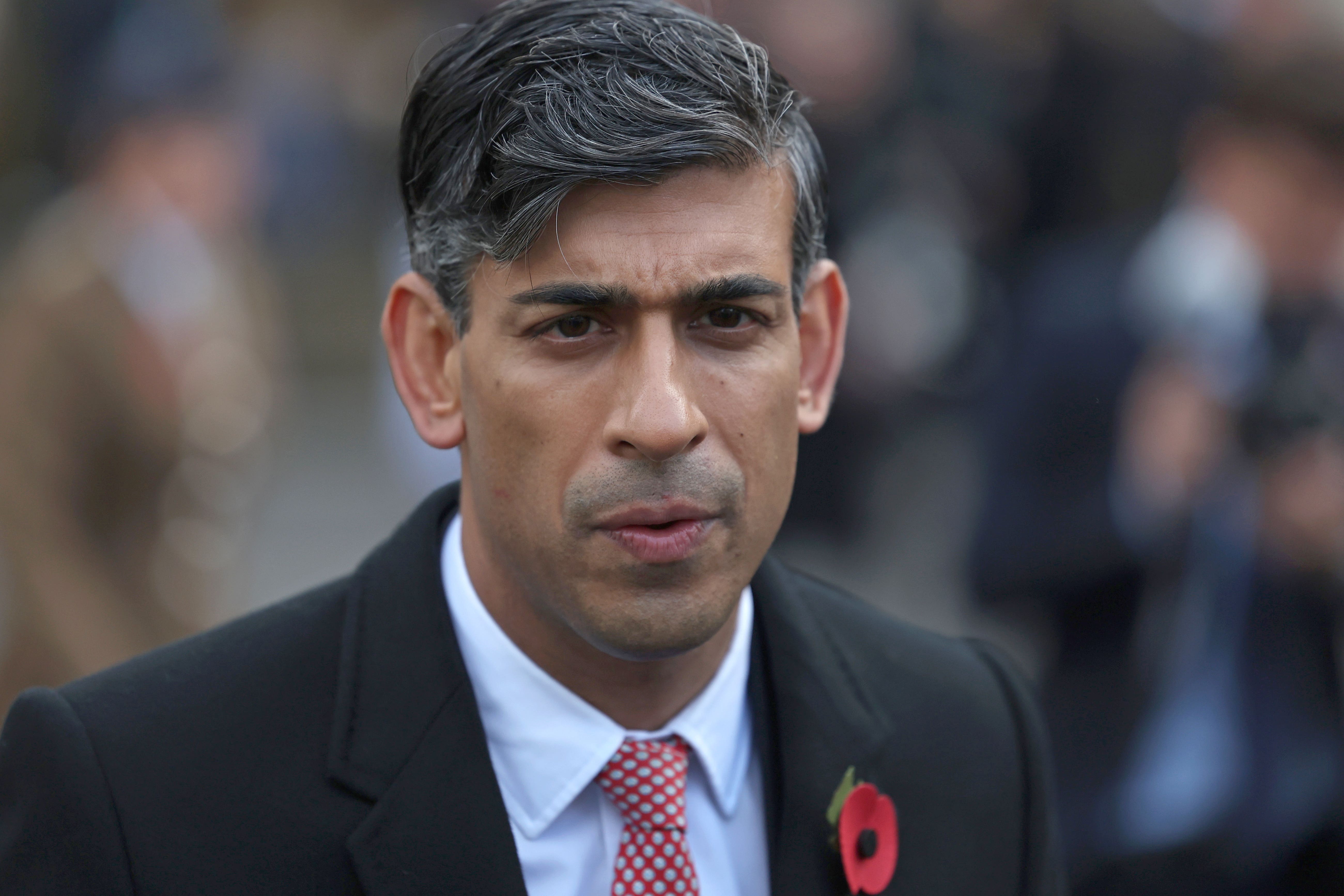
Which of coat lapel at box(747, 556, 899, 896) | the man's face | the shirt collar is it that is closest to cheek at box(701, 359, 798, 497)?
the man's face

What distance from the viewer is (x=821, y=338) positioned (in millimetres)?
2908

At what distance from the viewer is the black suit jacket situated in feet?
7.88

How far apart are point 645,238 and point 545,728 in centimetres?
89

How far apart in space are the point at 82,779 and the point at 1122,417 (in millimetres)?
3353

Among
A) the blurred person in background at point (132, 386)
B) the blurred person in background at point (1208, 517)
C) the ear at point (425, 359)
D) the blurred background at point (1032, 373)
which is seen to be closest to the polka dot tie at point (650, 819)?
the ear at point (425, 359)

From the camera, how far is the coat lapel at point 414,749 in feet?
8.02

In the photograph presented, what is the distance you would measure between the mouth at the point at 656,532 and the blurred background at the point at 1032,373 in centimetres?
129

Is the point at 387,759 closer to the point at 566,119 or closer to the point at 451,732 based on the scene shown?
the point at 451,732

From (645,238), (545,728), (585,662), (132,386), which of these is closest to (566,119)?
(645,238)

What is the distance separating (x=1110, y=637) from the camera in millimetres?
4738

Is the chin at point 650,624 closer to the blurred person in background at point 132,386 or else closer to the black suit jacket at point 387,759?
the black suit jacket at point 387,759

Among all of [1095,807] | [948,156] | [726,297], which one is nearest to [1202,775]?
[1095,807]

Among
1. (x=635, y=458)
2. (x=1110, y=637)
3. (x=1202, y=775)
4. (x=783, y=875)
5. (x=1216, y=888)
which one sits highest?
(x=635, y=458)

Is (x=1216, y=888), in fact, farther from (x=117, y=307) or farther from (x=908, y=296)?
(x=117, y=307)
